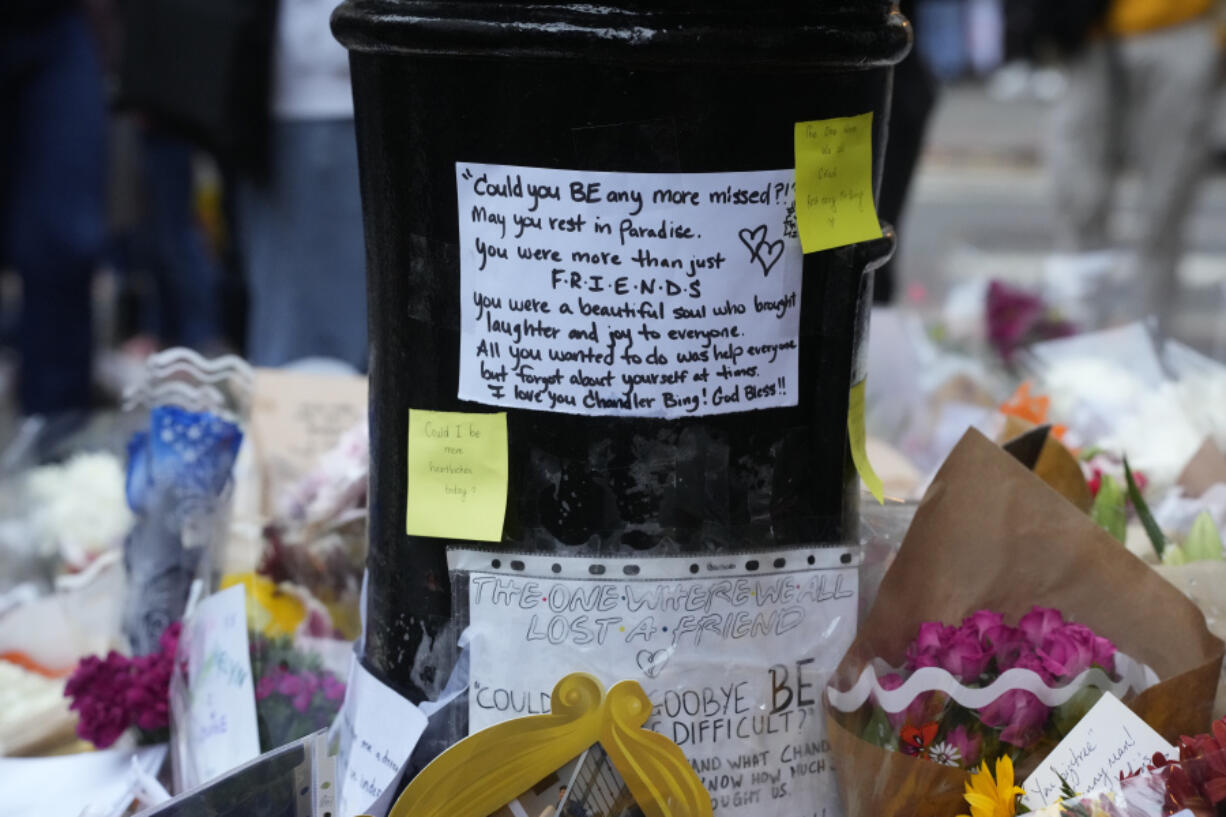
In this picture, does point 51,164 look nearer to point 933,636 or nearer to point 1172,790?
point 933,636

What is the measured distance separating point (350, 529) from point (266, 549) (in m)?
0.13

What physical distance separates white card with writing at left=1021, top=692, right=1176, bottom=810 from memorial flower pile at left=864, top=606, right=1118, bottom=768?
0.14 ft

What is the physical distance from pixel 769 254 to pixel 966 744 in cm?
56

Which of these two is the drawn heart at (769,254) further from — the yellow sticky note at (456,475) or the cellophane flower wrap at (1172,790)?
the cellophane flower wrap at (1172,790)

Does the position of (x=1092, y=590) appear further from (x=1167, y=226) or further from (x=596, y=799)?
(x=1167, y=226)

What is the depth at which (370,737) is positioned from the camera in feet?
4.92

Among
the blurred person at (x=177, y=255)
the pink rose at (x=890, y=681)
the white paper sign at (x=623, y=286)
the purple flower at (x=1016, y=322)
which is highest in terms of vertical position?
the white paper sign at (x=623, y=286)

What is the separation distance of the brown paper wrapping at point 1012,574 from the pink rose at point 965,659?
0.09m

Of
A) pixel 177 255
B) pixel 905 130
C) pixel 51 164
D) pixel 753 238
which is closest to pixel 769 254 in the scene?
pixel 753 238

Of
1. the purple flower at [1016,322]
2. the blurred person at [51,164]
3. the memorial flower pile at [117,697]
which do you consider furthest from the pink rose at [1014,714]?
the blurred person at [51,164]

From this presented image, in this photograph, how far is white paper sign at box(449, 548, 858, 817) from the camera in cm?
135

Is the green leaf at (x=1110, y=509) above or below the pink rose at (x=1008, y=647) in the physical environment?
below

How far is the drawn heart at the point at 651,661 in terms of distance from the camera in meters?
1.36

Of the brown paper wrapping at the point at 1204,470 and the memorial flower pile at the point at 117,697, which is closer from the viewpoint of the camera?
the memorial flower pile at the point at 117,697
